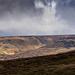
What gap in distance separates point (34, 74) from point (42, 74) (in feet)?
5.28

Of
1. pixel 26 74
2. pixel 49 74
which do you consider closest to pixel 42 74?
pixel 49 74

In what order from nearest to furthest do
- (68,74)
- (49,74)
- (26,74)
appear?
(68,74) → (49,74) → (26,74)

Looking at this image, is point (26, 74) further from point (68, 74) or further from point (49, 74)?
point (68, 74)

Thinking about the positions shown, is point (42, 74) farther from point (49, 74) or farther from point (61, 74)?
point (61, 74)

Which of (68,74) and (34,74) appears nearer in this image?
(68,74)

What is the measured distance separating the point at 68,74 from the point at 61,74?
1086 millimetres

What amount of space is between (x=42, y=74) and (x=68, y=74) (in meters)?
4.44

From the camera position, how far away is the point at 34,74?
21734mm

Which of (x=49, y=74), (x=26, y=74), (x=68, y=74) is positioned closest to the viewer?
(x=68, y=74)

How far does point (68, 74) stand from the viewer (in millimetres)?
18922

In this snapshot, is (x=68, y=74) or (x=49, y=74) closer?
(x=68, y=74)

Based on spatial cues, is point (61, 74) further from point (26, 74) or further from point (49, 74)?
point (26, 74)

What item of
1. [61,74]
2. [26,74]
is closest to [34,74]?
[26,74]

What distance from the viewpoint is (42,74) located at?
20938 mm
